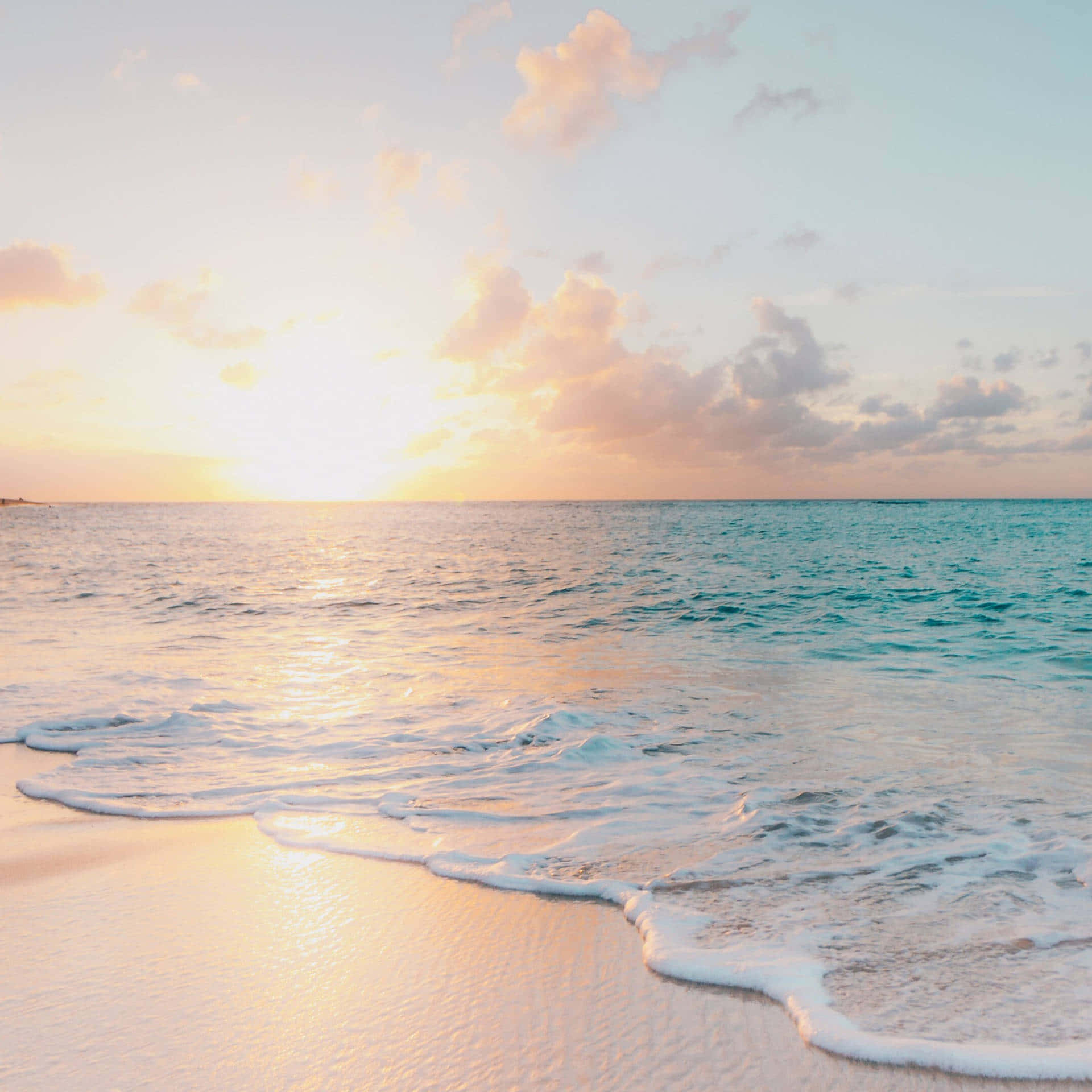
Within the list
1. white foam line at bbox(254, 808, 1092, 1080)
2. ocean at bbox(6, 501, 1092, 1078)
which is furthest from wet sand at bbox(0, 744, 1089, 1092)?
ocean at bbox(6, 501, 1092, 1078)

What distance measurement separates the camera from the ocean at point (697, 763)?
10.8 ft

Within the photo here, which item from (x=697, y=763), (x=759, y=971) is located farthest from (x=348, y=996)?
(x=697, y=763)

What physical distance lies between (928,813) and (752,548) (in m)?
35.7

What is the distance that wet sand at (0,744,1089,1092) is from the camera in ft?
8.27

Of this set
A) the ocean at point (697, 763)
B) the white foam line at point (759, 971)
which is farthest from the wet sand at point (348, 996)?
the ocean at point (697, 763)

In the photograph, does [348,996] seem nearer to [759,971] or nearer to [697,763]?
[759,971]

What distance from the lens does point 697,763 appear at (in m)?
6.53

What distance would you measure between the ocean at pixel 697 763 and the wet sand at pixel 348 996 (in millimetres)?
243

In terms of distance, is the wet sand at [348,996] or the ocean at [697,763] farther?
the ocean at [697,763]

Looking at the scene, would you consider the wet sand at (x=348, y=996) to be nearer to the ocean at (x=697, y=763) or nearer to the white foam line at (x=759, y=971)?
the white foam line at (x=759, y=971)

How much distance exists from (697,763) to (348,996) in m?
4.15

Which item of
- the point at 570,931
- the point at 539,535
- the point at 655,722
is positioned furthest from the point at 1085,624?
the point at 539,535

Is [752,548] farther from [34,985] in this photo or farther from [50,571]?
[34,985]

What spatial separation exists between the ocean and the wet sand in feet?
0.80
